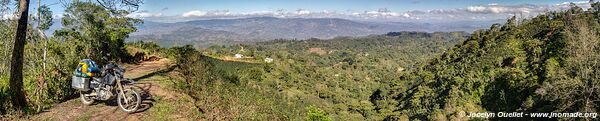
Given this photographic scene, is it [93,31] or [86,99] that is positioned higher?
[93,31]

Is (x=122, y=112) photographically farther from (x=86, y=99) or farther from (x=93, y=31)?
(x=93, y=31)

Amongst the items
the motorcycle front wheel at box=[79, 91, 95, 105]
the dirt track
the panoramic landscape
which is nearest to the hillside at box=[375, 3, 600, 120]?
the panoramic landscape

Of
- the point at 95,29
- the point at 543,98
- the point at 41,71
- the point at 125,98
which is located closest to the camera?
the point at 125,98

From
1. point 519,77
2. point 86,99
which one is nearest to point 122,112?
point 86,99

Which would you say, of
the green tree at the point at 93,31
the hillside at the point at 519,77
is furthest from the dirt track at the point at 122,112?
the hillside at the point at 519,77

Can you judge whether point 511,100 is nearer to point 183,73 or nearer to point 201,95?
point 183,73

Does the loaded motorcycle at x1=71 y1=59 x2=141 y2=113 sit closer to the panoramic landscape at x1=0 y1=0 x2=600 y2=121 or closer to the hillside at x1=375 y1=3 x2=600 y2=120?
the panoramic landscape at x1=0 y1=0 x2=600 y2=121

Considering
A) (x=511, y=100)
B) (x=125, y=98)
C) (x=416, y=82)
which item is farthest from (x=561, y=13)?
(x=125, y=98)

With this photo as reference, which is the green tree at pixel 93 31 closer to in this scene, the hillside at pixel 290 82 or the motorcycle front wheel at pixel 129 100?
the hillside at pixel 290 82

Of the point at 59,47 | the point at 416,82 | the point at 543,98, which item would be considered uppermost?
the point at 59,47
